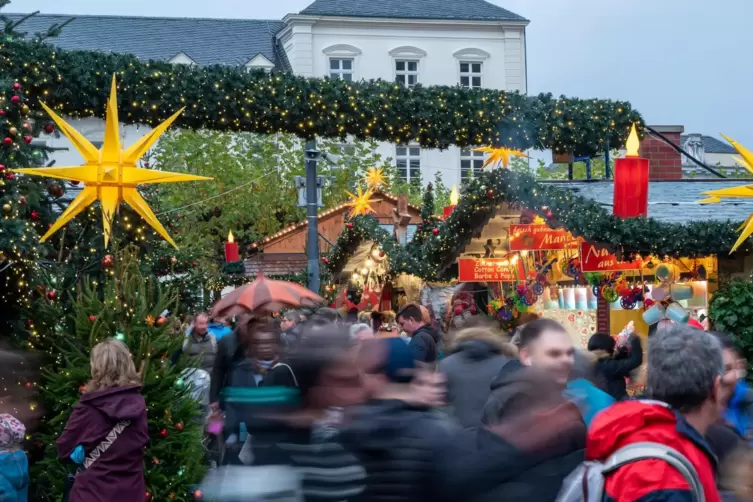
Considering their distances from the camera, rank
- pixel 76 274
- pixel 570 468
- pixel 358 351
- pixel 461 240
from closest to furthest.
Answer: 1. pixel 570 468
2. pixel 358 351
3. pixel 76 274
4. pixel 461 240

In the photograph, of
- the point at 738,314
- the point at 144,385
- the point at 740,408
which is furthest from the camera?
the point at 738,314

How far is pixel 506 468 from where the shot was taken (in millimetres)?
3648

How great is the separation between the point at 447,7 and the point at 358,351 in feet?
170

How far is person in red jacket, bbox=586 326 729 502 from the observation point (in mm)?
3145

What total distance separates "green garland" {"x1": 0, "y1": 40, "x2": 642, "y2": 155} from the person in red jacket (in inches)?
293

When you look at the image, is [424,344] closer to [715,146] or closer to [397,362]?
[397,362]

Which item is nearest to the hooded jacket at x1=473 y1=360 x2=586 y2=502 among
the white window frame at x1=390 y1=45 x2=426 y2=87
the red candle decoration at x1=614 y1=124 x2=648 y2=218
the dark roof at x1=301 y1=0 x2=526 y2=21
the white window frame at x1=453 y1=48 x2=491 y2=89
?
the red candle decoration at x1=614 y1=124 x2=648 y2=218

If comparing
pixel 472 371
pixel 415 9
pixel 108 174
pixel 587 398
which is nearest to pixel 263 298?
pixel 108 174

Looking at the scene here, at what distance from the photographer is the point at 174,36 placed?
51906 mm

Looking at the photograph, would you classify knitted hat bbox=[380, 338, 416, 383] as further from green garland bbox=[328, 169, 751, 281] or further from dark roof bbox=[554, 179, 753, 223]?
dark roof bbox=[554, 179, 753, 223]

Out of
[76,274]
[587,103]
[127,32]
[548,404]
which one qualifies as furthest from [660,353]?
[127,32]

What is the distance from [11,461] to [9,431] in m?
0.18

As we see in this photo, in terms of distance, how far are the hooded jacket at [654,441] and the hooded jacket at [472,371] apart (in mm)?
2740

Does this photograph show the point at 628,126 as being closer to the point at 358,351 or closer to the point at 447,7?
the point at 358,351
